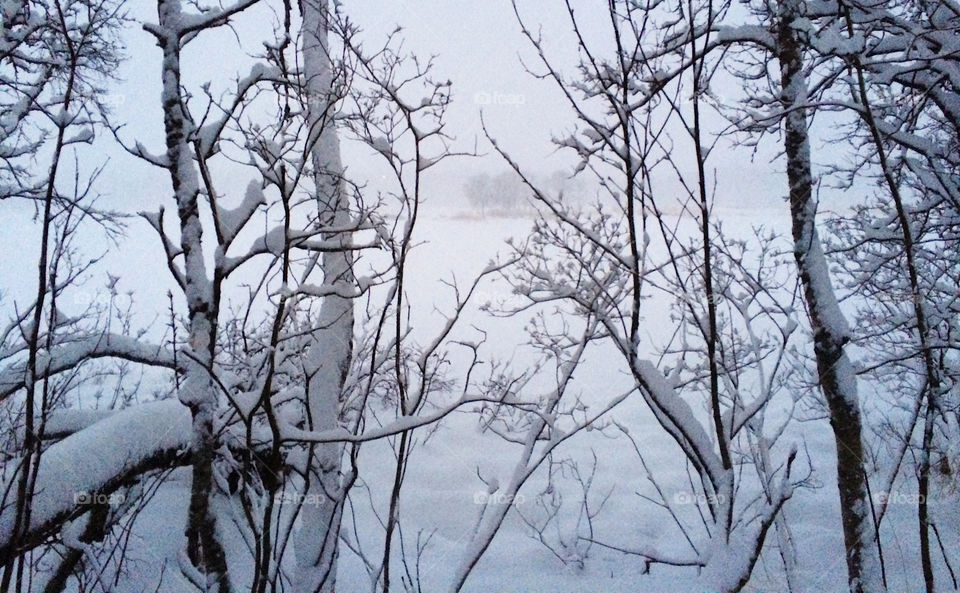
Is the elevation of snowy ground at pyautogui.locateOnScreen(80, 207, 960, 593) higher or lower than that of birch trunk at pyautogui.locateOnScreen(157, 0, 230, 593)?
lower

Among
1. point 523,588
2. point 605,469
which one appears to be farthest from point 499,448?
point 523,588

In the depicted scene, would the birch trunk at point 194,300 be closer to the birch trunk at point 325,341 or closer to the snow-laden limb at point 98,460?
the snow-laden limb at point 98,460

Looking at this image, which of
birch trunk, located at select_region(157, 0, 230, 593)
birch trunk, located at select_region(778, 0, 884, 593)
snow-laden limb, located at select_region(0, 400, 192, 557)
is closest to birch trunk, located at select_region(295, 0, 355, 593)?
snow-laden limb, located at select_region(0, 400, 192, 557)

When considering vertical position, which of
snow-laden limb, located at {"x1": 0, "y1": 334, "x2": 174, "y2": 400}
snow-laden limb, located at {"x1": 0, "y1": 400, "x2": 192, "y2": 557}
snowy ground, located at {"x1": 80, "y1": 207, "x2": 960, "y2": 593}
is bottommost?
snowy ground, located at {"x1": 80, "y1": 207, "x2": 960, "y2": 593}

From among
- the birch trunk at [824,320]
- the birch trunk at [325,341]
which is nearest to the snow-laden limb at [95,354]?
the birch trunk at [325,341]

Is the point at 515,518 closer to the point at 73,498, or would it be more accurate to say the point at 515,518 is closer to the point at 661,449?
the point at 661,449

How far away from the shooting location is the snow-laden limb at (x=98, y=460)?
117 inches

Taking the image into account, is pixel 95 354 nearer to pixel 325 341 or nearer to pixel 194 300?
pixel 325 341

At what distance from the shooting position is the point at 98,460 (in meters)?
3.30

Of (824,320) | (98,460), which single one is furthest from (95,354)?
(824,320)

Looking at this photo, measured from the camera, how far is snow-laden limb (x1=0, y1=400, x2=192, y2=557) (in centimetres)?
297

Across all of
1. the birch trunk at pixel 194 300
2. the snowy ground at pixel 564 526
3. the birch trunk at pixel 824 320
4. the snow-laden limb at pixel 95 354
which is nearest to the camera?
the birch trunk at pixel 194 300

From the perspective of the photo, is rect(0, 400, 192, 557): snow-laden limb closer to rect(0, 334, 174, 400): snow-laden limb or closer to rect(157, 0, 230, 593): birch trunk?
rect(157, 0, 230, 593): birch trunk

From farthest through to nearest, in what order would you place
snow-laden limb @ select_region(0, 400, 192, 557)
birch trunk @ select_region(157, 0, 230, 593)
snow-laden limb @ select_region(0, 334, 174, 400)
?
snow-laden limb @ select_region(0, 334, 174, 400) → snow-laden limb @ select_region(0, 400, 192, 557) → birch trunk @ select_region(157, 0, 230, 593)
